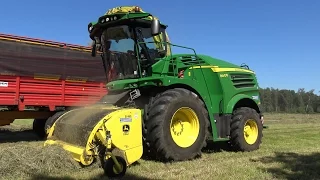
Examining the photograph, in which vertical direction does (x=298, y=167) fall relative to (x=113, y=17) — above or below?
below

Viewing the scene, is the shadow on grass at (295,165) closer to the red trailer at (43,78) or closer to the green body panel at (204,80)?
the green body panel at (204,80)

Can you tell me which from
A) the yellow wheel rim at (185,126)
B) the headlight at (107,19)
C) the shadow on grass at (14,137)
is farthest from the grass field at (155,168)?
the shadow on grass at (14,137)

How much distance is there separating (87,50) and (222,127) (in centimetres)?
565

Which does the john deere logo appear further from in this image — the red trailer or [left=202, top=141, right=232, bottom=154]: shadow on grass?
the red trailer

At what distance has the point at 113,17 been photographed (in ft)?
23.5

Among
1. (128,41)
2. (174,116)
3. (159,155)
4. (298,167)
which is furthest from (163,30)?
(298,167)

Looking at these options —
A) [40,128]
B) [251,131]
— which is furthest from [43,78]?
[251,131]

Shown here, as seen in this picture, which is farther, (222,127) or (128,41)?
(222,127)

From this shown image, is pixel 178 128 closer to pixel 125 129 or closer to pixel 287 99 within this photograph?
pixel 125 129

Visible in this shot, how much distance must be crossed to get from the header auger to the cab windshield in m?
0.02

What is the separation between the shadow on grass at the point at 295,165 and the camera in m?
5.55

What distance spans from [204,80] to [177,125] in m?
1.51

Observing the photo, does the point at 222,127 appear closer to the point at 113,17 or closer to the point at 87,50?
the point at 113,17

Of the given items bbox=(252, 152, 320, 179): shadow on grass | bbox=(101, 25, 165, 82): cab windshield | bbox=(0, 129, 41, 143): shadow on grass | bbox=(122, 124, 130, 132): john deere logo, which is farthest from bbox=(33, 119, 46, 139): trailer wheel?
bbox=(252, 152, 320, 179): shadow on grass
